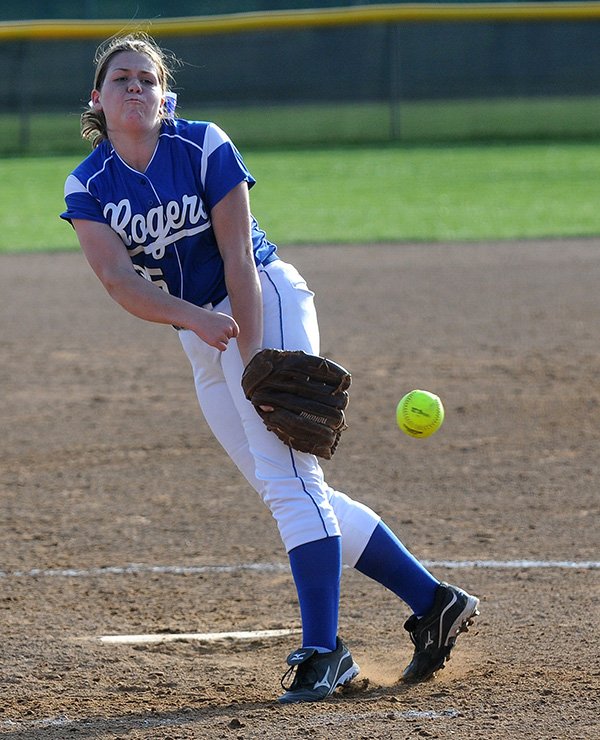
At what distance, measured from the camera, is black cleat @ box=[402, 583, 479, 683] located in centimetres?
291

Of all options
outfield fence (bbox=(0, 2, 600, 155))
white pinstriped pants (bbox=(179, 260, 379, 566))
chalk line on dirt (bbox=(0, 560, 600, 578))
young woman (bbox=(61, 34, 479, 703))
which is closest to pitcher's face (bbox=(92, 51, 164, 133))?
young woman (bbox=(61, 34, 479, 703))

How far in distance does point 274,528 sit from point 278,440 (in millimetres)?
1532

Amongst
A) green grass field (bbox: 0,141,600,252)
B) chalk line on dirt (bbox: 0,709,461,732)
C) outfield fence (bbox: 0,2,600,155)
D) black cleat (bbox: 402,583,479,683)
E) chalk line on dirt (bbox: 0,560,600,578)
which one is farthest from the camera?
outfield fence (bbox: 0,2,600,155)

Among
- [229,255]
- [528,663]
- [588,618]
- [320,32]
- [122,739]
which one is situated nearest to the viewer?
[122,739]

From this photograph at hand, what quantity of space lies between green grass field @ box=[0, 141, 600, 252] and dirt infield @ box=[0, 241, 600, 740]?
2906mm

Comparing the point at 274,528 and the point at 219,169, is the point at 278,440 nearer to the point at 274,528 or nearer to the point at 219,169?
the point at 219,169

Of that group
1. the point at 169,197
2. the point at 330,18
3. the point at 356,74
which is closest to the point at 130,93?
the point at 169,197

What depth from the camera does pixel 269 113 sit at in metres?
20.1

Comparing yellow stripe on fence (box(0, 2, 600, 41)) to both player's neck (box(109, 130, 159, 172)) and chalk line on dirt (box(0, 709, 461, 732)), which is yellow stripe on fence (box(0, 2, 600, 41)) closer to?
player's neck (box(109, 130, 159, 172))

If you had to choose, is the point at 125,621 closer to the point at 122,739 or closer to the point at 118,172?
the point at 122,739

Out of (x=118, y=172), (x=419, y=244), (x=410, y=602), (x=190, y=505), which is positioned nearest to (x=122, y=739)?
(x=410, y=602)

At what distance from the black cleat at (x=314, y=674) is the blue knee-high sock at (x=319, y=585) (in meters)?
0.03

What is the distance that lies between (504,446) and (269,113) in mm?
15739

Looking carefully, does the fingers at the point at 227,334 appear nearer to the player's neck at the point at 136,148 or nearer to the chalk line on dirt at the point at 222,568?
the player's neck at the point at 136,148
